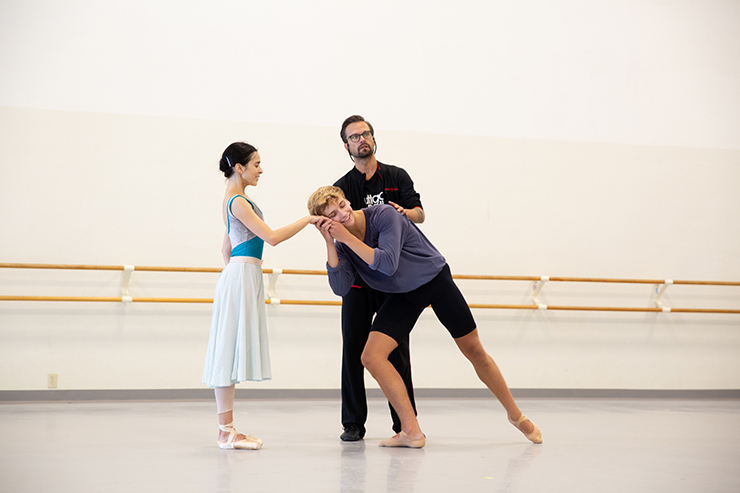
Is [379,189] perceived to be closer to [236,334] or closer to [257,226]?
[257,226]

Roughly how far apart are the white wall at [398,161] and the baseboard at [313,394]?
53mm

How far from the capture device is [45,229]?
386cm

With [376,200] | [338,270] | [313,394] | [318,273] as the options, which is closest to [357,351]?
[338,270]

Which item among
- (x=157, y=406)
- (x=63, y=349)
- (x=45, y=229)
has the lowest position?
(x=157, y=406)

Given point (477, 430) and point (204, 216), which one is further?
point (204, 216)

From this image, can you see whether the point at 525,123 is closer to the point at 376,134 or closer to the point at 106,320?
the point at 376,134

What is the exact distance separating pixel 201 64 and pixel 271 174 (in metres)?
0.84

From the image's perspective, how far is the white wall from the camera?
12.8 feet

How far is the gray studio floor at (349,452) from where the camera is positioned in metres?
1.99

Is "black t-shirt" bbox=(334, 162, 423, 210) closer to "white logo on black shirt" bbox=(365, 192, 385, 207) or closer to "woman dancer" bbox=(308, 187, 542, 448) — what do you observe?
"white logo on black shirt" bbox=(365, 192, 385, 207)

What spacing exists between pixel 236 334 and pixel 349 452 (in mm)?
637

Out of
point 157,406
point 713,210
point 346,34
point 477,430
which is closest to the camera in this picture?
point 477,430

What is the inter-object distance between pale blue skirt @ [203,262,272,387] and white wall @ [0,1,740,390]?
1.68 meters

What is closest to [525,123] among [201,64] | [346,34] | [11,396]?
[346,34]
